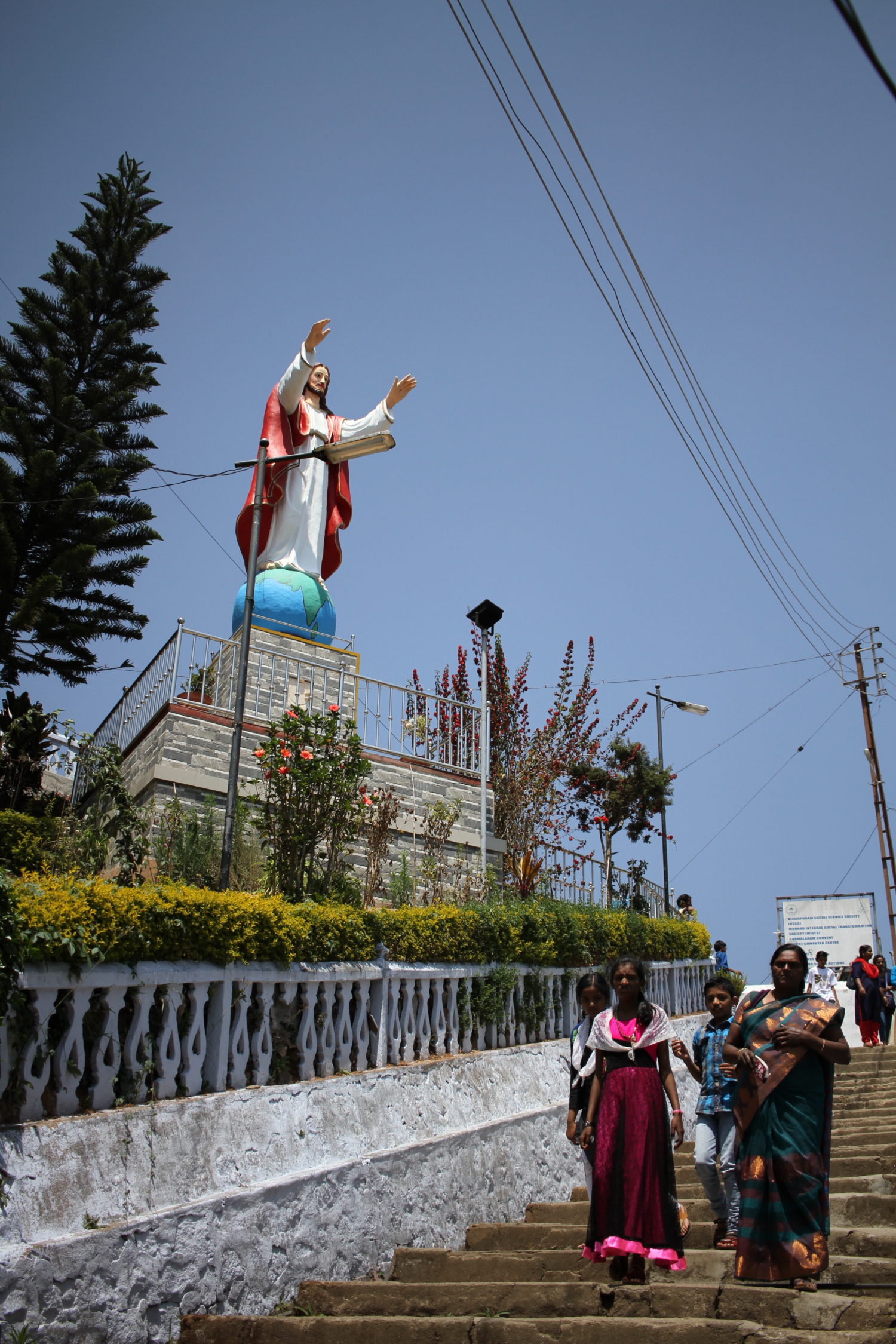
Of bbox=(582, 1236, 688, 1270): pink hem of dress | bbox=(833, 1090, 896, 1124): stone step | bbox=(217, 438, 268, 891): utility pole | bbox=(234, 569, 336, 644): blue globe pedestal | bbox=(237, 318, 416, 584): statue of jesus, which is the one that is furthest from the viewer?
bbox=(237, 318, 416, 584): statue of jesus

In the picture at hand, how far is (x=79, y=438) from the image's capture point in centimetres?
1229

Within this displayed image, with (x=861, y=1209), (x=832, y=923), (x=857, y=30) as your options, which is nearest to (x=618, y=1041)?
(x=861, y=1209)

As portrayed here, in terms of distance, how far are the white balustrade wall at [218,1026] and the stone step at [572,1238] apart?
1.09m

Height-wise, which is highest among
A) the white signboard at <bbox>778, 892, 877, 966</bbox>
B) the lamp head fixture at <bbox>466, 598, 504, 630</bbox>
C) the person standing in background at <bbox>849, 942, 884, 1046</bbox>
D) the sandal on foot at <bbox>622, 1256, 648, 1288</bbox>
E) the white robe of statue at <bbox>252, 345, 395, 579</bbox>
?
the white robe of statue at <bbox>252, 345, 395, 579</bbox>

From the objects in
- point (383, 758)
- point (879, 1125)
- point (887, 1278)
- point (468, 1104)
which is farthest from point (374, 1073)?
point (383, 758)

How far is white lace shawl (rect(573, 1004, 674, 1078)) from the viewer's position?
430 cm

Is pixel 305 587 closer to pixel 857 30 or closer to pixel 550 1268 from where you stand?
pixel 550 1268

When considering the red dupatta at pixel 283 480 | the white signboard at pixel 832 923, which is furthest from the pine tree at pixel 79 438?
the white signboard at pixel 832 923

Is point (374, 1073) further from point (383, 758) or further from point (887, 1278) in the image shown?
point (383, 758)

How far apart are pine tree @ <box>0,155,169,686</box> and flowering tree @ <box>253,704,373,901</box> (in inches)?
203

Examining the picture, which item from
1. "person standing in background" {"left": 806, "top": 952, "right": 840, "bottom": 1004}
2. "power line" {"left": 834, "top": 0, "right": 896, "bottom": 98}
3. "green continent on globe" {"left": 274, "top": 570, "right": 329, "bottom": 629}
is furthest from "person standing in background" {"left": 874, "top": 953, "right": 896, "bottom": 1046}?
"power line" {"left": 834, "top": 0, "right": 896, "bottom": 98}

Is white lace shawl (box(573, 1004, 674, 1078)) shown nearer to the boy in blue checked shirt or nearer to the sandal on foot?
the boy in blue checked shirt

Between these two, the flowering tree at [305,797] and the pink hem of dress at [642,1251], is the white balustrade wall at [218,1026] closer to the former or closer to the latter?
the flowering tree at [305,797]

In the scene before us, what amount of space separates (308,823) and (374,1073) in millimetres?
1933
